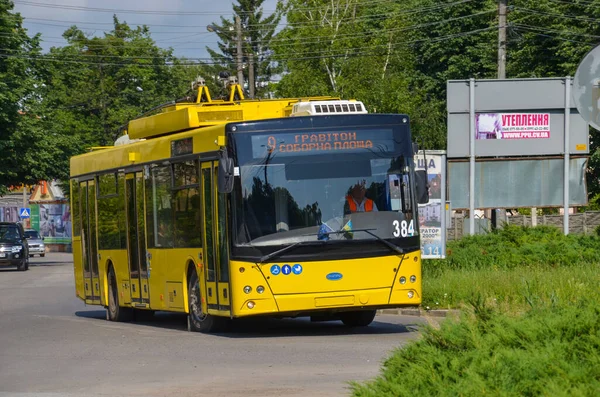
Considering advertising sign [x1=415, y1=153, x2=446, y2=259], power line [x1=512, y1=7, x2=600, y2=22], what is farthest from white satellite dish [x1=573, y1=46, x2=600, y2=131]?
power line [x1=512, y1=7, x2=600, y2=22]

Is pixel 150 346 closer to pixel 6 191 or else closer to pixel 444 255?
pixel 444 255

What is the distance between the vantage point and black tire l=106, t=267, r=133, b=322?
20750 mm

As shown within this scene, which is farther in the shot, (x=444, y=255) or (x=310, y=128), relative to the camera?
(x=444, y=255)

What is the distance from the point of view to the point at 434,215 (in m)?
23.0

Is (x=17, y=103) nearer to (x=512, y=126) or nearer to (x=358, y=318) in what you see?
(x=512, y=126)

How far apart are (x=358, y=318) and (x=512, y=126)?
996 centimetres

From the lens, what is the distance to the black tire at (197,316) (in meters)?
16.7

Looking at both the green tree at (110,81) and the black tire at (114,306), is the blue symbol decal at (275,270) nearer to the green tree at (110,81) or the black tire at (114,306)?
the black tire at (114,306)

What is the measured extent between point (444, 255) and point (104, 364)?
10.7 m

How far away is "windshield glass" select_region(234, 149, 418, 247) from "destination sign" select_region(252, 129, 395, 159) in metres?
0.08

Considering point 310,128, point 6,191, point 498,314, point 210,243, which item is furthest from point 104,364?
point 6,191

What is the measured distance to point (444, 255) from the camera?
22875 millimetres

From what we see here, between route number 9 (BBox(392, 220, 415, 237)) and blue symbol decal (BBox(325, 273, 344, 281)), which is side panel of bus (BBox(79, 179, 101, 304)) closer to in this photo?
blue symbol decal (BBox(325, 273, 344, 281))

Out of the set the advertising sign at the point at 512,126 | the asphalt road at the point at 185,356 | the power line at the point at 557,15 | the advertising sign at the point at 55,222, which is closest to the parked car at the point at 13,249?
the power line at the point at 557,15
